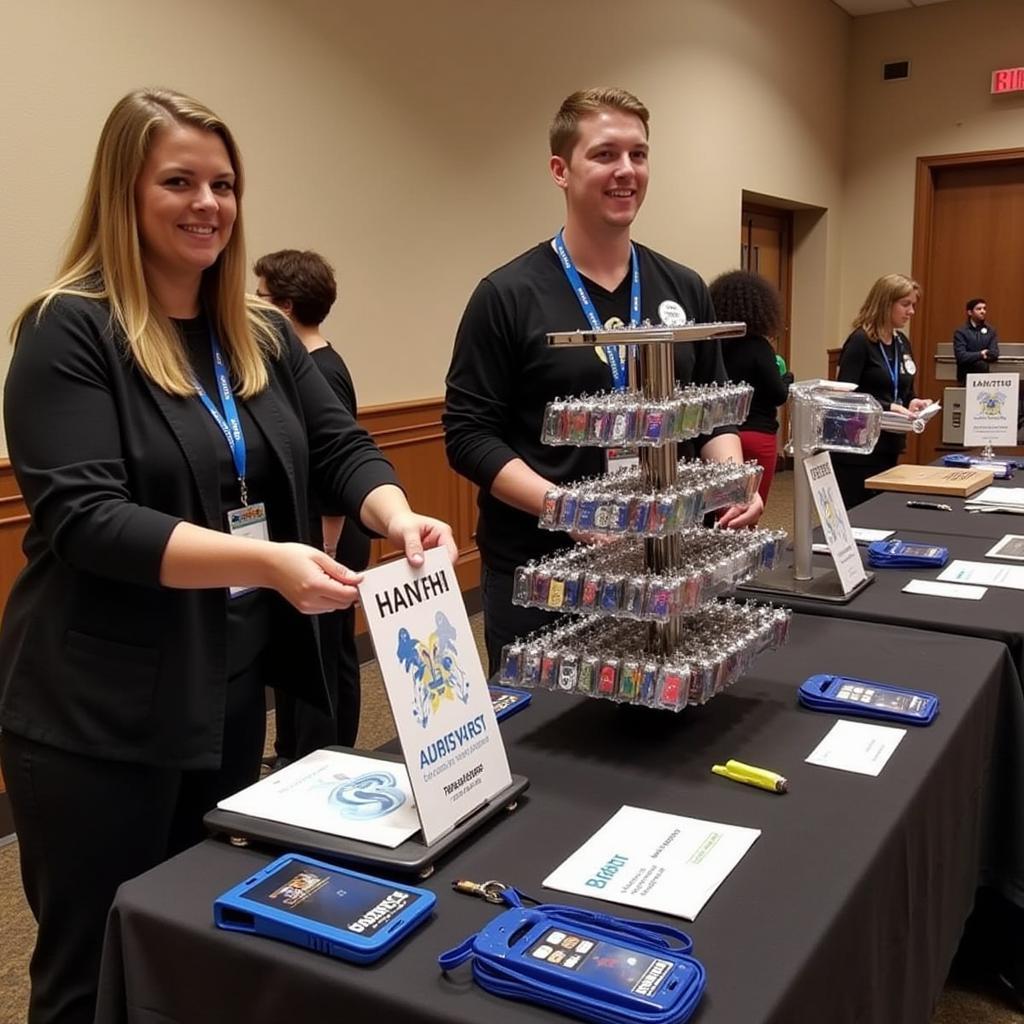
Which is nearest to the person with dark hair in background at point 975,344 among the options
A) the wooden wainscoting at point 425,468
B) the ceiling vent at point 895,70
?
the ceiling vent at point 895,70

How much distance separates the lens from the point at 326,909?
0.97 m

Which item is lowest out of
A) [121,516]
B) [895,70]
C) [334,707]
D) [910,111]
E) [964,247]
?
[334,707]

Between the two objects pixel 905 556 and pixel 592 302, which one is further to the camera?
pixel 905 556

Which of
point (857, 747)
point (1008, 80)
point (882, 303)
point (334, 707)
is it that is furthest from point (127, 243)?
point (1008, 80)

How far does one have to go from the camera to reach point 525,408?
1.94m

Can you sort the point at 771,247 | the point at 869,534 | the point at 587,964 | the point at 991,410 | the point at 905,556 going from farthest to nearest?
1. the point at 771,247
2. the point at 991,410
3. the point at 869,534
4. the point at 905,556
5. the point at 587,964

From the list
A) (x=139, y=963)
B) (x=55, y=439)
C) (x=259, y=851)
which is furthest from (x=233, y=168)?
(x=139, y=963)

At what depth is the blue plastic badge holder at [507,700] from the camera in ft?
4.95

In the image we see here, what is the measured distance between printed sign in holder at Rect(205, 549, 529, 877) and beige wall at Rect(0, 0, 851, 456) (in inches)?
88.8

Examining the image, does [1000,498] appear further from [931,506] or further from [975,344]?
[975,344]

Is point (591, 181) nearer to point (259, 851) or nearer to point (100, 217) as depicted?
point (100, 217)

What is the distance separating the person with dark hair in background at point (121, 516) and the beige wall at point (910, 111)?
8207mm

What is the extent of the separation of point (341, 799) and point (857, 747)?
0.68 metres

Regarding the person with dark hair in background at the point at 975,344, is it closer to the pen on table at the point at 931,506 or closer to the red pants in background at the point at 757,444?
the red pants in background at the point at 757,444
